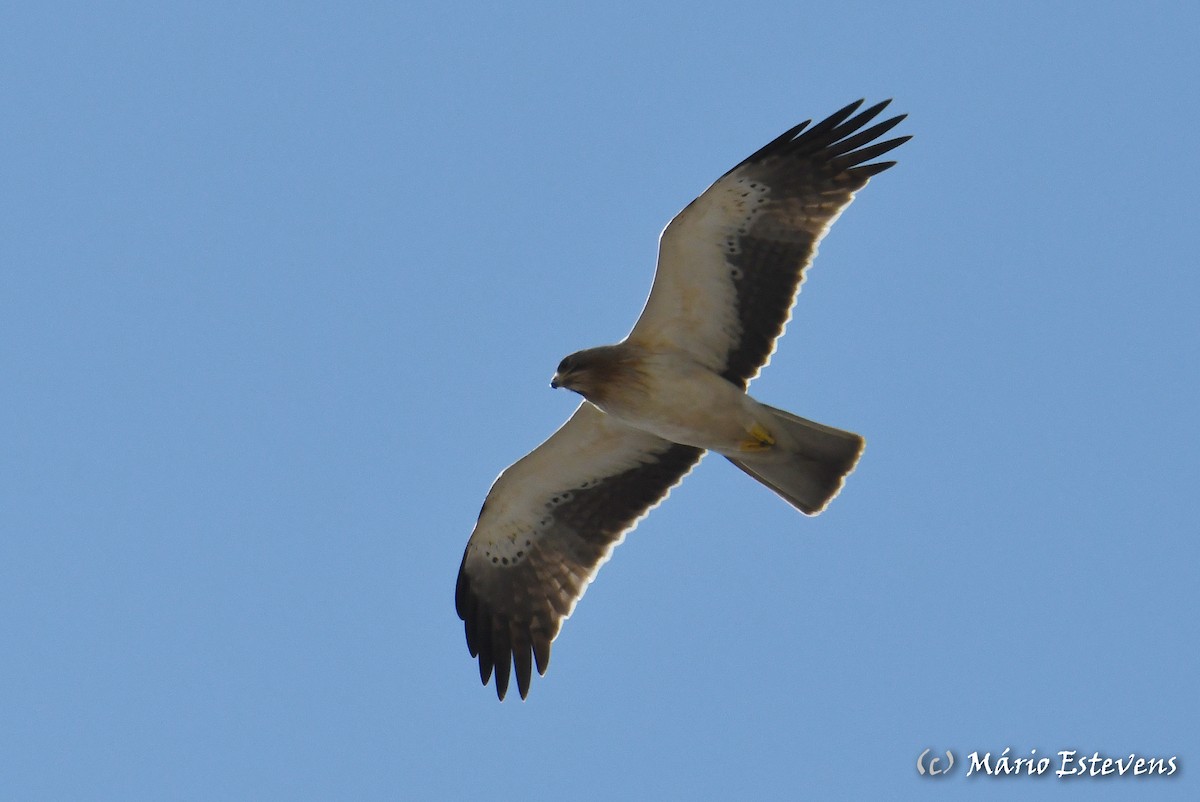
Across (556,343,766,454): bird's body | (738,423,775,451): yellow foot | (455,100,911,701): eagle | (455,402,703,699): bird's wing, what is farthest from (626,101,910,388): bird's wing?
(455,402,703,699): bird's wing

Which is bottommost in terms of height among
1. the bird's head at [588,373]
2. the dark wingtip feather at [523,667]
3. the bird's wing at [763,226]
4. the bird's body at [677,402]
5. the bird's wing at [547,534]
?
the dark wingtip feather at [523,667]

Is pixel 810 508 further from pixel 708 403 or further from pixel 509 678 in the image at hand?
pixel 509 678

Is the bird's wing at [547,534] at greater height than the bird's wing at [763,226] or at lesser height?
lesser

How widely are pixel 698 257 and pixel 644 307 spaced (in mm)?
544

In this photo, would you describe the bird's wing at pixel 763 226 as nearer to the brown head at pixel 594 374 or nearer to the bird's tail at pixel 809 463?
the brown head at pixel 594 374

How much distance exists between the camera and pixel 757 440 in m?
8.48

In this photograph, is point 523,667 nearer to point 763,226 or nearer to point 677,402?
point 677,402

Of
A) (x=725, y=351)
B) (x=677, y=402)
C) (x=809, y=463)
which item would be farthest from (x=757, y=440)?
(x=725, y=351)

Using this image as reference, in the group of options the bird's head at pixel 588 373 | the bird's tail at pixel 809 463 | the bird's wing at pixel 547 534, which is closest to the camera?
the bird's head at pixel 588 373

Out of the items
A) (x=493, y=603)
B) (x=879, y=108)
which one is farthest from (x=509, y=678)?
(x=879, y=108)

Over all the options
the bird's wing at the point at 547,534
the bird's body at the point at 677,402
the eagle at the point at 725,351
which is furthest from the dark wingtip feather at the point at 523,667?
the bird's body at the point at 677,402

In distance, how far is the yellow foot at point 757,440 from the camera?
27.7 feet

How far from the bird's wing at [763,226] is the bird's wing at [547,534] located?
117cm

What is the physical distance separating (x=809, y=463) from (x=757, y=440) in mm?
464
